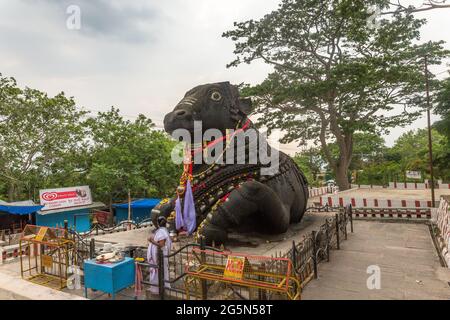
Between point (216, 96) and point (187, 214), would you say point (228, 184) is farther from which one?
point (216, 96)

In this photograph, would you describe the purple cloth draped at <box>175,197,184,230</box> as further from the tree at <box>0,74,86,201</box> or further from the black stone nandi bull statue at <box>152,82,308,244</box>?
the tree at <box>0,74,86,201</box>

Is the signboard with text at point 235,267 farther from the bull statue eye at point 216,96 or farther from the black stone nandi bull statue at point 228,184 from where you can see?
the bull statue eye at point 216,96

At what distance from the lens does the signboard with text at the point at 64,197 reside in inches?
667

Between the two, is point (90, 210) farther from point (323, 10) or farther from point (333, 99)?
point (323, 10)

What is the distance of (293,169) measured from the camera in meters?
8.20

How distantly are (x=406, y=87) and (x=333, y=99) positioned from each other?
15.6ft

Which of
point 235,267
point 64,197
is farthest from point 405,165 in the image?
point 235,267

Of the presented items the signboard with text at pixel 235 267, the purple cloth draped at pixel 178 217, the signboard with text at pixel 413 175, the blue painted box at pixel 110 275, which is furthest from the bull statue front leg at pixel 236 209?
the signboard with text at pixel 413 175

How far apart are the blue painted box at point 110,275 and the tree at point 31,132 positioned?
16627mm

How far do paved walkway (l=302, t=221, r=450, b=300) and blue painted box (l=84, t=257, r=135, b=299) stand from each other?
3027mm

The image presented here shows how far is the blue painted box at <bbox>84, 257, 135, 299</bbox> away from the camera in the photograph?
4.79 metres

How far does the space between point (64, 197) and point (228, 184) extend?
595 inches

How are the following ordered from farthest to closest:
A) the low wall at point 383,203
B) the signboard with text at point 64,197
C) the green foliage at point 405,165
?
the green foliage at point 405,165, the signboard with text at point 64,197, the low wall at point 383,203

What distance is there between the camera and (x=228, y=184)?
21.8 ft
